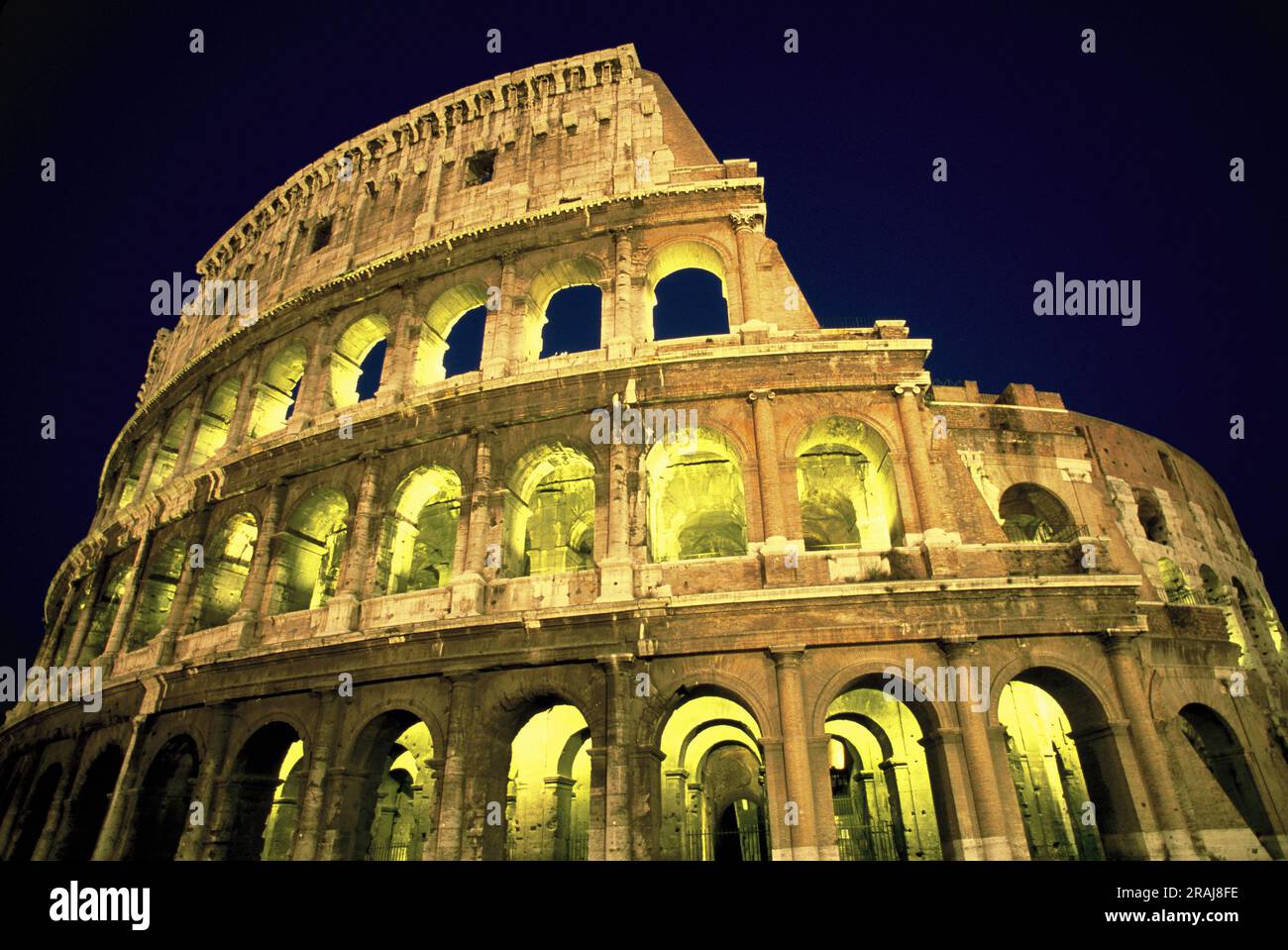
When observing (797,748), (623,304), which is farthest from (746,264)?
(797,748)

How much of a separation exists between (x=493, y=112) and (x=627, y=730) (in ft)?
51.8

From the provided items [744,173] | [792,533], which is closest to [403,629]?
[792,533]

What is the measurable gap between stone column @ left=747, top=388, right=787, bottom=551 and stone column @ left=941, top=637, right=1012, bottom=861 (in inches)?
121

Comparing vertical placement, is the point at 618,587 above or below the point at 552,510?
below

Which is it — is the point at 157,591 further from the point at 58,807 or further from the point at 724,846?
the point at 724,846

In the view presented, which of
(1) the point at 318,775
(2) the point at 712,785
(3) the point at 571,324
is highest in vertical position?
(3) the point at 571,324

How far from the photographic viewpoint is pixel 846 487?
13.9m

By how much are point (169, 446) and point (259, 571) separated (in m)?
8.85

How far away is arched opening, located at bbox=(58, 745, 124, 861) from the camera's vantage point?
1446 cm

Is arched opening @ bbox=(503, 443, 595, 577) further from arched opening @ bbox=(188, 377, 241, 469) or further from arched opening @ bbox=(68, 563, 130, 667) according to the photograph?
arched opening @ bbox=(68, 563, 130, 667)

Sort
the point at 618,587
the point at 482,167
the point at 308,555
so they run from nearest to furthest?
the point at 618,587 < the point at 308,555 < the point at 482,167

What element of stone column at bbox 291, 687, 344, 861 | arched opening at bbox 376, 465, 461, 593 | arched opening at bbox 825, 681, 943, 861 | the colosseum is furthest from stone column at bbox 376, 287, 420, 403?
arched opening at bbox 825, 681, 943, 861
